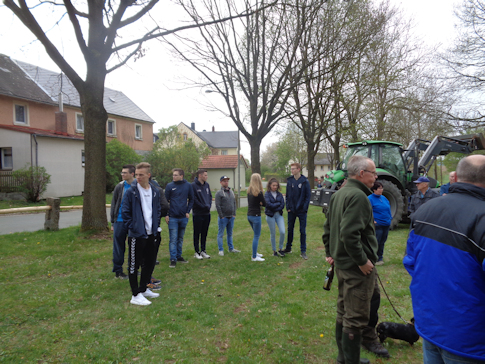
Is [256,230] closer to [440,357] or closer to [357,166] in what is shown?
[357,166]

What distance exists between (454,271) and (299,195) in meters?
5.52

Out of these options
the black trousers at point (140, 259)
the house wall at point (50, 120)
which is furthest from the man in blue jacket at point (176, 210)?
the house wall at point (50, 120)

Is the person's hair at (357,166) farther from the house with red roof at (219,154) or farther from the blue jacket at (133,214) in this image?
the house with red roof at (219,154)

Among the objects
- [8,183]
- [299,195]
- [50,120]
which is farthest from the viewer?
[50,120]

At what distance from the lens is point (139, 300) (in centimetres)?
468

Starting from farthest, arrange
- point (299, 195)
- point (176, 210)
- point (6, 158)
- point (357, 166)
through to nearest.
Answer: point (6, 158)
point (299, 195)
point (176, 210)
point (357, 166)

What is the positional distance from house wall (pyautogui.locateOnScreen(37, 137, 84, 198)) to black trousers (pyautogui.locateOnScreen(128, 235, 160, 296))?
18961mm

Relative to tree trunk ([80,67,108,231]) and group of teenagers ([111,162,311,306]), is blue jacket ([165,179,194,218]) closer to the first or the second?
group of teenagers ([111,162,311,306])

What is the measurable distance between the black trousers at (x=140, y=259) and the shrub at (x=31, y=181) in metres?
16.5

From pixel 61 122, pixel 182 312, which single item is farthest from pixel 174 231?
pixel 61 122

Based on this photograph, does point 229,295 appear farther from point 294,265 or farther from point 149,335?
point 294,265

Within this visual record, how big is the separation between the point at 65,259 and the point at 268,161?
79478mm

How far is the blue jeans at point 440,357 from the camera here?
5.97 feet

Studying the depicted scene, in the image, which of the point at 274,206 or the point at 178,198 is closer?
the point at 178,198
